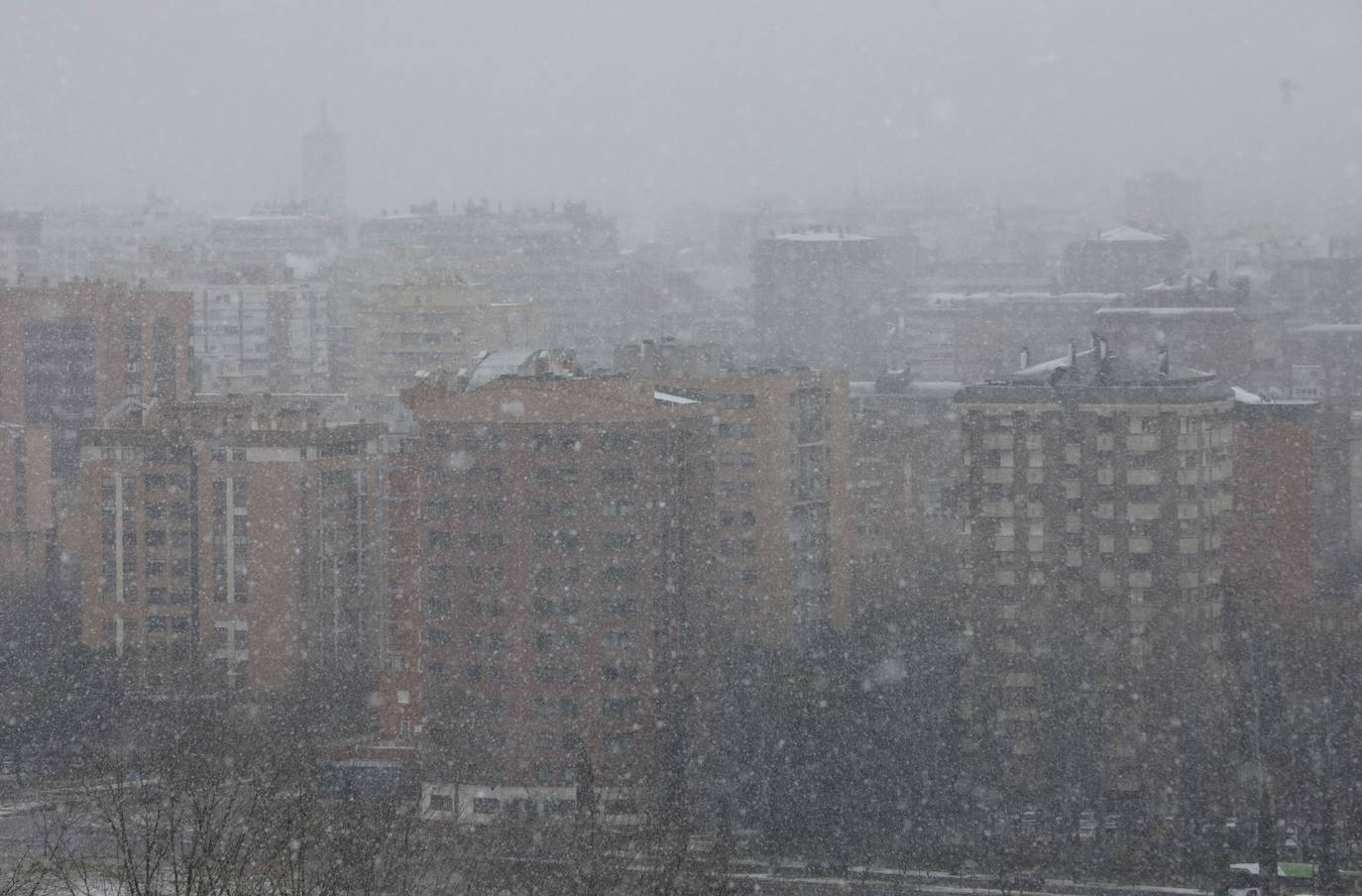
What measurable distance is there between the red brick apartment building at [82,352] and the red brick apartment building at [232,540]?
4.88 metres

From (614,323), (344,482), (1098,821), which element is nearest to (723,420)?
(344,482)

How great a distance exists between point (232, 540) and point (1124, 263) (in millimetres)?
27669

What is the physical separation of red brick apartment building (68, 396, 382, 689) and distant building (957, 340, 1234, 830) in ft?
19.6

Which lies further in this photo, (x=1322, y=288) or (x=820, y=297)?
(x=1322, y=288)

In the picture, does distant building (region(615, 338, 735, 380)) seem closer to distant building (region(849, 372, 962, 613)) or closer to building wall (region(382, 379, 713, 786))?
distant building (region(849, 372, 962, 613))

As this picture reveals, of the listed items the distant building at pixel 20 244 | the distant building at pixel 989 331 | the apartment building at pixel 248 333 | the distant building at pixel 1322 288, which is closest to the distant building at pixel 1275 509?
the distant building at pixel 989 331

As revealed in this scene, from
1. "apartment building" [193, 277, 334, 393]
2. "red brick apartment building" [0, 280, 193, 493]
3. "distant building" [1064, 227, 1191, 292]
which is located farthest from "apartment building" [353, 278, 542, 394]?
"distant building" [1064, 227, 1191, 292]

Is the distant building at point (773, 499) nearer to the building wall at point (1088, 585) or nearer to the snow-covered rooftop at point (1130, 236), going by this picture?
the building wall at point (1088, 585)

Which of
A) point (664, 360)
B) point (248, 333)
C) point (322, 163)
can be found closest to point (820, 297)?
Result: point (248, 333)

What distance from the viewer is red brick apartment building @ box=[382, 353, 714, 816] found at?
14.3 m

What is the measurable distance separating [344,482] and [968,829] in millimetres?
7097

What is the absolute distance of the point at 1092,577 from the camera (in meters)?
14.9

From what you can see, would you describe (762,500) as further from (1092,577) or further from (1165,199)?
(1165,199)

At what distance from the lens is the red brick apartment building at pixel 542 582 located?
1429cm
